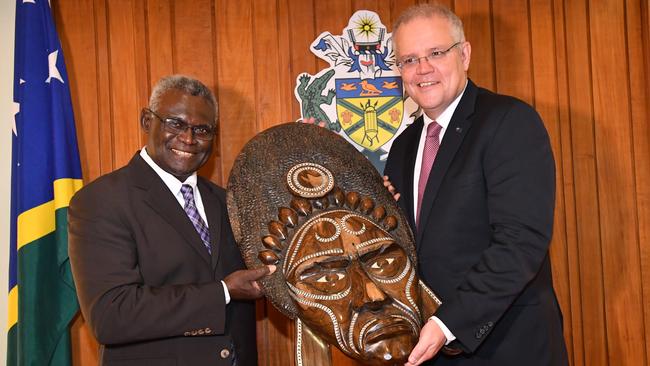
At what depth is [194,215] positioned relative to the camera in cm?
238

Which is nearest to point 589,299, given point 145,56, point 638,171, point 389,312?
point 638,171

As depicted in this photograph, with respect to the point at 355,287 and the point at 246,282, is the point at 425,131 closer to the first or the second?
the point at 355,287

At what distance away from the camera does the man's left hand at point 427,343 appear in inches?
72.5

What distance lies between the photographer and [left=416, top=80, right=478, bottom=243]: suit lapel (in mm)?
2094

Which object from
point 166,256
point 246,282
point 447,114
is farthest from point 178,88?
point 447,114

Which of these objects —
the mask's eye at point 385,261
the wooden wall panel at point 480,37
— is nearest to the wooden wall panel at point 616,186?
the wooden wall panel at point 480,37

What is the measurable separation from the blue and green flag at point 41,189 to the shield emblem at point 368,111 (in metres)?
1.32

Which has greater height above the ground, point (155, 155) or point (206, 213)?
point (155, 155)

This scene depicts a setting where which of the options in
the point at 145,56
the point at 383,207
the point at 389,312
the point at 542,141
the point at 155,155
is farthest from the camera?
the point at 145,56

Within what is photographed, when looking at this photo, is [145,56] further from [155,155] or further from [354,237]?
[354,237]

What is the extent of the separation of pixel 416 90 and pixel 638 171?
1.77 metres

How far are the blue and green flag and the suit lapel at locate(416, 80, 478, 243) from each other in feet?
5.70

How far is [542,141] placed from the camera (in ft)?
6.54

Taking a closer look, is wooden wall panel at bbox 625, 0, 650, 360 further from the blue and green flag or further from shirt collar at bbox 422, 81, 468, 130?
the blue and green flag
